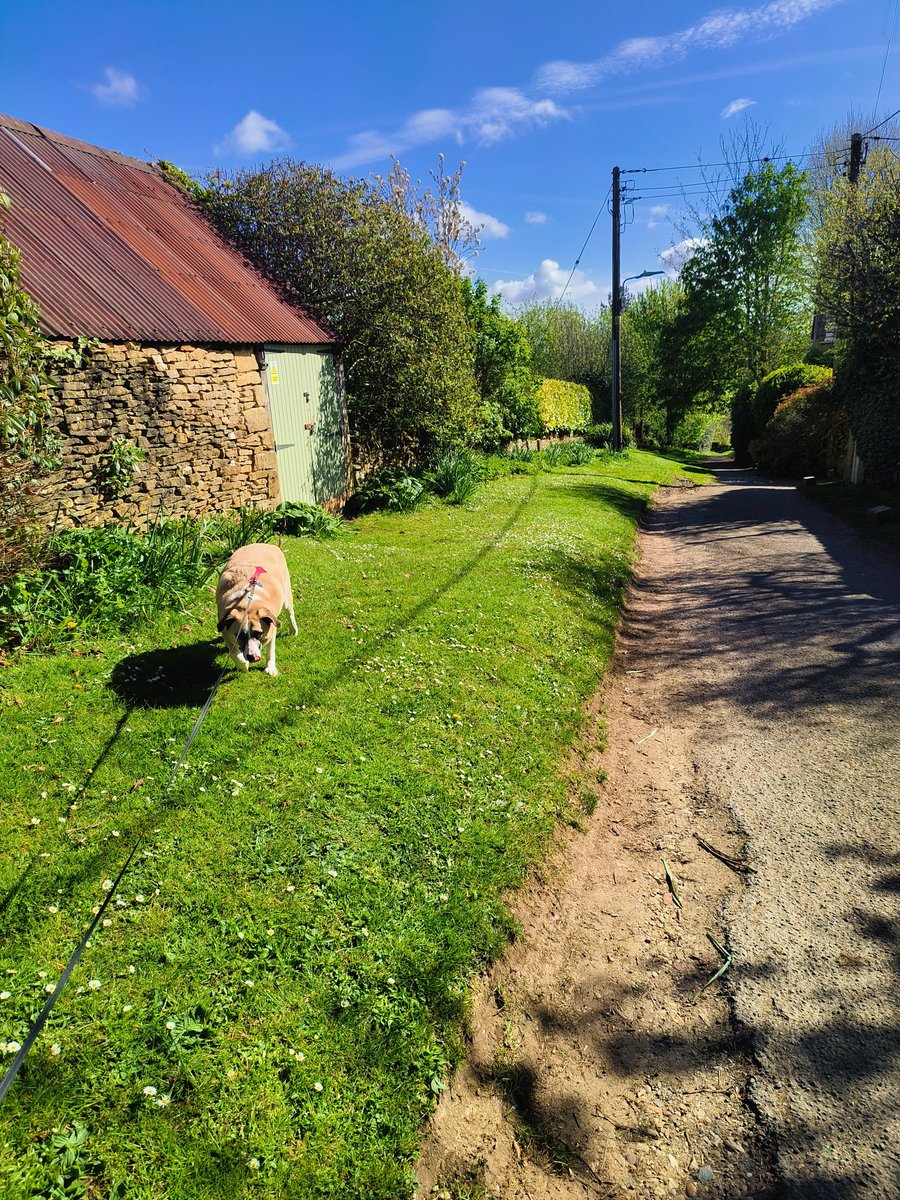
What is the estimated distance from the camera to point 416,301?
1614 cm

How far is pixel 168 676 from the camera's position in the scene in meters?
5.73

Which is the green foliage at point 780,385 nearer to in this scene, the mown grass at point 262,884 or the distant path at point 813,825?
the distant path at point 813,825

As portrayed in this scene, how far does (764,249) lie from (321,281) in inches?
1320

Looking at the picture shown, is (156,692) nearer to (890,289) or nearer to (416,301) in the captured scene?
(416,301)

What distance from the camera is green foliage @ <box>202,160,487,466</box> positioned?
15.0 meters

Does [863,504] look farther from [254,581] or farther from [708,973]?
[254,581]

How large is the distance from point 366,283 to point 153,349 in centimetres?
753

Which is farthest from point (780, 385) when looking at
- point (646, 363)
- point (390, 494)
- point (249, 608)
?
point (249, 608)

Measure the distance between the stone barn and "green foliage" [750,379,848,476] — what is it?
1642cm

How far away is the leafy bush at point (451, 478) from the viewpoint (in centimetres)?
1555

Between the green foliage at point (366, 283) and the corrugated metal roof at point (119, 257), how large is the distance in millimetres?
1391

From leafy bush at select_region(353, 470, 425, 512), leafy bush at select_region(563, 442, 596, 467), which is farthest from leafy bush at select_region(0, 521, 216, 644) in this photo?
leafy bush at select_region(563, 442, 596, 467)

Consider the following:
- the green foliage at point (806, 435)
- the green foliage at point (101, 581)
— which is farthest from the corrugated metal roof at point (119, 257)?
the green foliage at point (806, 435)

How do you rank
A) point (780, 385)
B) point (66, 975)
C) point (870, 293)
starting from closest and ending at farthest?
point (66, 975) < point (870, 293) < point (780, 385)
